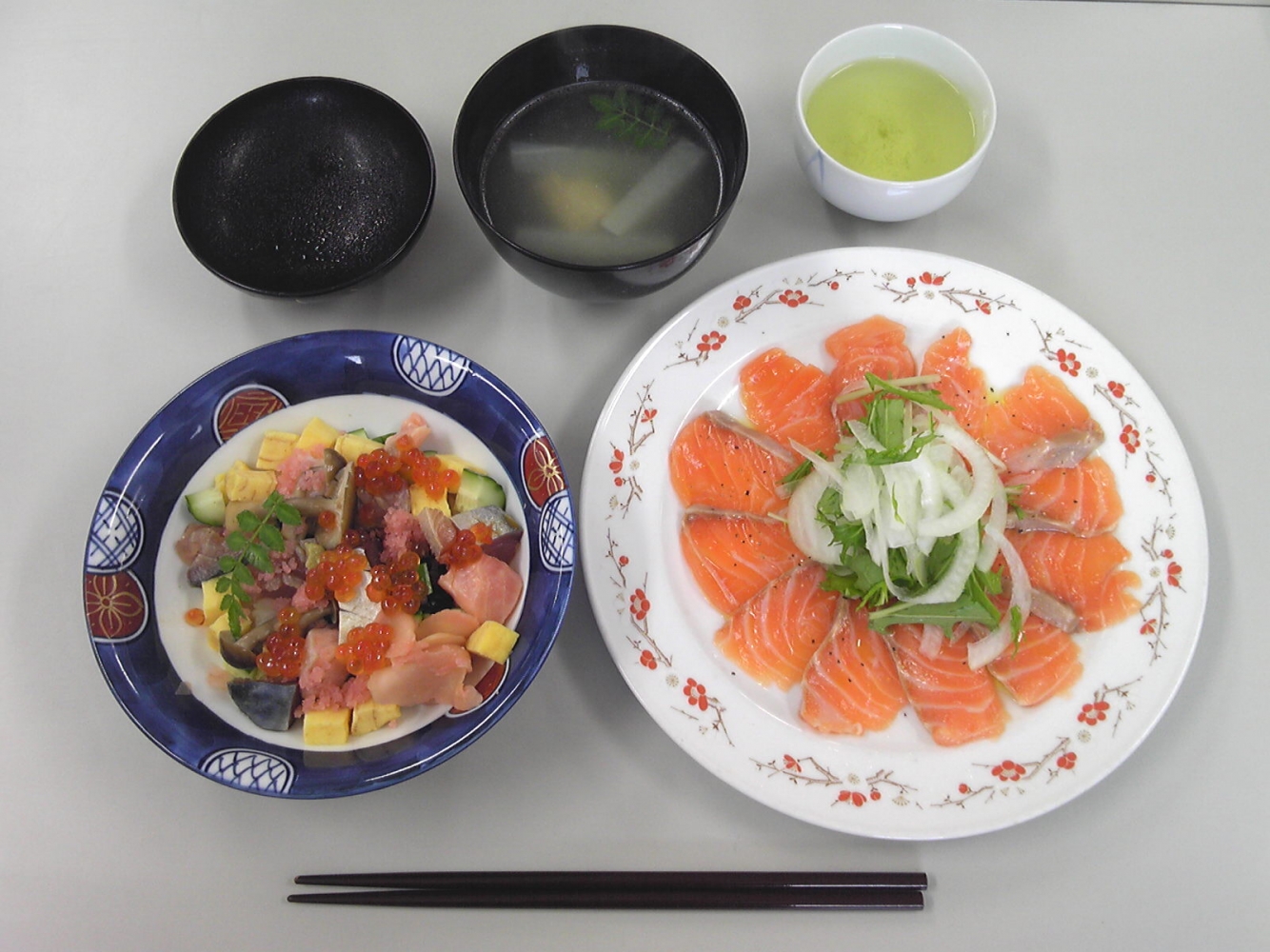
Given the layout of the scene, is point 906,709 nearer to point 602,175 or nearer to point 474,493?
point 474,493

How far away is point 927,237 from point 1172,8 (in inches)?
34.3

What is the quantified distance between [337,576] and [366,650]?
4.9 inches

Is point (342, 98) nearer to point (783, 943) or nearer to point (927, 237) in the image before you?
point (927, 237)

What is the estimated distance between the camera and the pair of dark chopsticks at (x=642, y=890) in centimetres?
141

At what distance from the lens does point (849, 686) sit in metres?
1.45

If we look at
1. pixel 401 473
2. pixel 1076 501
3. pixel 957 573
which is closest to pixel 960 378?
pixel 1076 501

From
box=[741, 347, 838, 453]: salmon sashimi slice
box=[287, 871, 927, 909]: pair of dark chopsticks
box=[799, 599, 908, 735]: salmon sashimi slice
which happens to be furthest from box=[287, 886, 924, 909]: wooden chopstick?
box=[741, 347, 838, 453]: salmon sashimi slice

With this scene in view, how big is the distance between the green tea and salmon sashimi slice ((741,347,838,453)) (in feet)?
1.36

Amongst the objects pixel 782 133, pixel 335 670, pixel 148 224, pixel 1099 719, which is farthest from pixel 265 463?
pixel 1099 719

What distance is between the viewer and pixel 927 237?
6.17ft

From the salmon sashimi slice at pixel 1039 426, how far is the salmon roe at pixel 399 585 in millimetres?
1024

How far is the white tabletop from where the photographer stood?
1477 mm

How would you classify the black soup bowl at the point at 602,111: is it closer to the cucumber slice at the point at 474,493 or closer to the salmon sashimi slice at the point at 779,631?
the cucumber slice at the point at 474,493

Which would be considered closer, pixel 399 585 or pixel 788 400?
pixel 399 585
